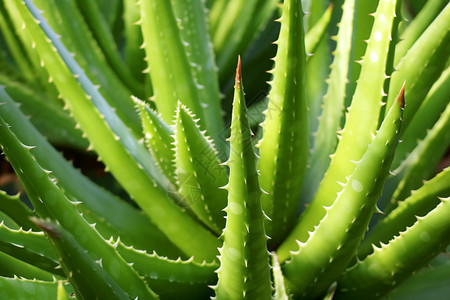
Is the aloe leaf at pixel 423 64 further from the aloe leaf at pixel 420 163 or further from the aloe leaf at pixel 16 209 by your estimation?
the aloe leaf at pixel 16 209

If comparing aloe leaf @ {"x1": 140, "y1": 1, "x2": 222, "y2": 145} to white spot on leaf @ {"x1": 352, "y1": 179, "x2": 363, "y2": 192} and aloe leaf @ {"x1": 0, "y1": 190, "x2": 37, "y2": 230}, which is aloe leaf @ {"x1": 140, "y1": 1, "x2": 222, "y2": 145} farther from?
white spot on leaf @ {"x1": 352, "y1": 179, "x2": 363, "y2": 192}

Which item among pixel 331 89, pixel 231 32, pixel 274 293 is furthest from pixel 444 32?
pixel 231 32

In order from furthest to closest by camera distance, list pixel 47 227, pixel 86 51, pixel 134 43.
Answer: pixel 134 43 < pixel 86 51 < pixel 47 227

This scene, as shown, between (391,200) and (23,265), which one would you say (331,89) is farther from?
(23,265)

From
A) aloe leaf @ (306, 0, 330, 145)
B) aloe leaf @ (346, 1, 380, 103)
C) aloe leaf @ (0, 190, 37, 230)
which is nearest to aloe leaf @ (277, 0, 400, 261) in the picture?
aloe leaf @ (346, 1, 380, 103)

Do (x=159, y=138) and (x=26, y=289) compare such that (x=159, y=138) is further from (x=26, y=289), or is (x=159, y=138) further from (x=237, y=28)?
(x=237, y=28)

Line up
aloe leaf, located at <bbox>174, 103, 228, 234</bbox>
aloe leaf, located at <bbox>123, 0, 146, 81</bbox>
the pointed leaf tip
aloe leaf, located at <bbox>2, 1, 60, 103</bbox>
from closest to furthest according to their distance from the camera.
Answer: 1. the pointed leaf tip
2. aloe leaf, located at <bbox>174, 103, 228, 234</bbox>
3. aloe leaf, located at <bbox>2, 1, 60, 103</bbox>
4. aloe leaf, located at <bbox>123, 0, 146, 81</bbox>

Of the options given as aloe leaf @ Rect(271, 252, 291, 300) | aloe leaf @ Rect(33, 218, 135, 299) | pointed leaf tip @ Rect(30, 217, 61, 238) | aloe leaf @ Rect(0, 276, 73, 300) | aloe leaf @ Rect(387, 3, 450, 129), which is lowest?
aloe leaf @ Rect(271, 252, 291, 300)

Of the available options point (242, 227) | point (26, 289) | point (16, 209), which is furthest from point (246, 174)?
point (16, 209)
